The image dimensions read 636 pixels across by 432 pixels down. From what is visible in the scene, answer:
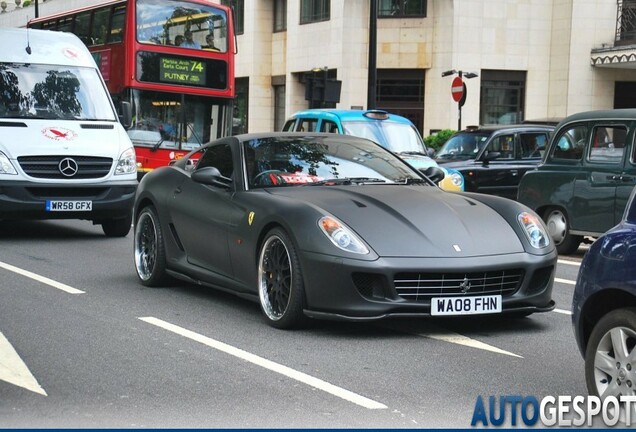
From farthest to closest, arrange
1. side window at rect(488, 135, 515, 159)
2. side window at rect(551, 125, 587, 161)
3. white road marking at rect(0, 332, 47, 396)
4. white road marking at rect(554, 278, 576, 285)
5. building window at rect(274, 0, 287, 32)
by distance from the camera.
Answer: building window at rect(274, 0, 287, 32) → side window at rect(488, 135, 515, 159) → side window at rect(551, 125, 587, 161) → white road marking at rect(554, 278, 576, 285) → white road marking at rect(0, 332, 47, 396)

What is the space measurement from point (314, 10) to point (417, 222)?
114 ft

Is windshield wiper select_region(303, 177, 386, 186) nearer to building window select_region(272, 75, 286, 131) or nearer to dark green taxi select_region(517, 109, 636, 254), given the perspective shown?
dark green taxi select_region(517, 109, 636, 254)

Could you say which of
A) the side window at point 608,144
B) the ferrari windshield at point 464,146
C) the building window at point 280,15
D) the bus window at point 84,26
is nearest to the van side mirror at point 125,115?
the side window at point 608,144

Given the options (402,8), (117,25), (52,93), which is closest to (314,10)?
(402,8)

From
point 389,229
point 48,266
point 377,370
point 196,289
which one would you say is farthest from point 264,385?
point 48,266

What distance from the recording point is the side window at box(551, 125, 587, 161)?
1341 centimetres

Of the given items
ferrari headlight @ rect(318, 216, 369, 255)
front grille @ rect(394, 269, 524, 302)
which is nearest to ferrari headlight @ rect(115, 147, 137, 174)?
ferrari headlight @ rect(318, 216, 369, 255)

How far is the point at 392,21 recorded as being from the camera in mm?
38875

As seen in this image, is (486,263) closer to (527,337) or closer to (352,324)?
(527,337)

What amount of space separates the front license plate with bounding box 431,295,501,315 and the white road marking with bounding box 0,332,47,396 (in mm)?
2567

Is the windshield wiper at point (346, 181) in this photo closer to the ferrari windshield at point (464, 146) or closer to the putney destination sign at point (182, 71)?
the ferrari windshield at point (464, 146)

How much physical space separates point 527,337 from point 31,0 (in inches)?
2624

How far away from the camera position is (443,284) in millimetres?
7398

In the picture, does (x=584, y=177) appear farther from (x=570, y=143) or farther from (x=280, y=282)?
(x=280, y=282)
